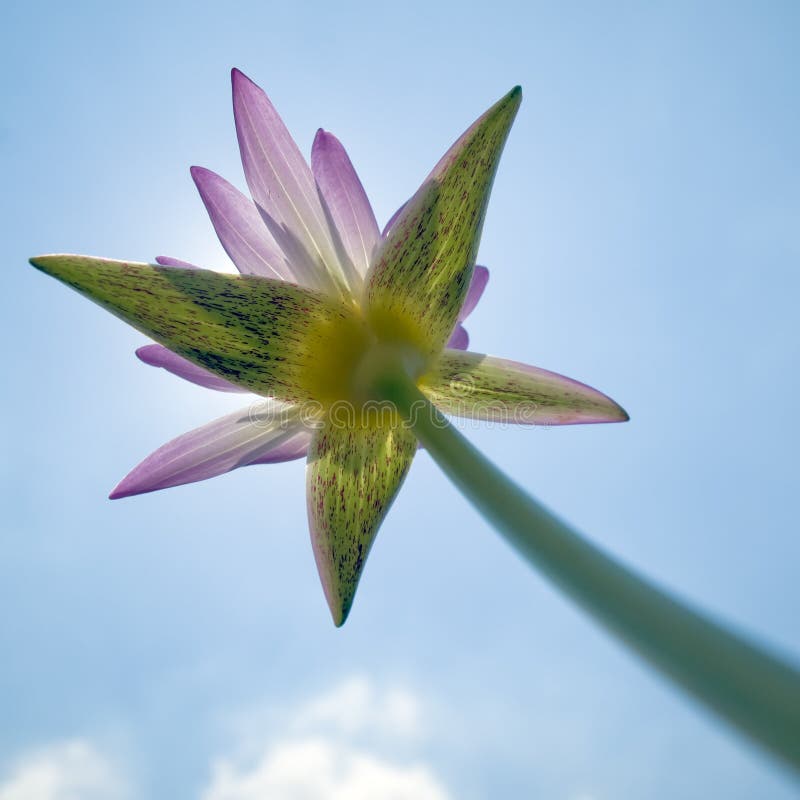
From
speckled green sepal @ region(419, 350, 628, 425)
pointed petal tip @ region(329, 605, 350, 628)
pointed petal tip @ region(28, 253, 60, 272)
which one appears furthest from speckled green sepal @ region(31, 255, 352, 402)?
pointed petal tip @ region(329, 605, 350, 628)

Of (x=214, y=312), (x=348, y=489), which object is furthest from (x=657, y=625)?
(x=214, y=312)

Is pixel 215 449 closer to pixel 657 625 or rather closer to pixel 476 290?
pixel 476 290

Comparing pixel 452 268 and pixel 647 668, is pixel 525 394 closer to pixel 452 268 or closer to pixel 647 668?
pixel 452 268

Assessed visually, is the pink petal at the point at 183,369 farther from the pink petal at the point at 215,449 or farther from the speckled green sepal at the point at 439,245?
the speckled green sepal at the point at 439,245

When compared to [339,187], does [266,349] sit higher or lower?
lower

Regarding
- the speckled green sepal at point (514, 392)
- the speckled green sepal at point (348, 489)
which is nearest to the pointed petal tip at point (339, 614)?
the speckled green sepal at point (348, 489)

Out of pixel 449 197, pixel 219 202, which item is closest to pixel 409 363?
pixel 449 197

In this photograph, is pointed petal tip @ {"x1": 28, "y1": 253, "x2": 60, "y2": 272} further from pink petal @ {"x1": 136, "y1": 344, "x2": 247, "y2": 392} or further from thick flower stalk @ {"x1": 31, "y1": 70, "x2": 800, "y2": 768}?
pink petal @ {"x1": 136, "y1": 344, "x2": 247, "y2": 392}
